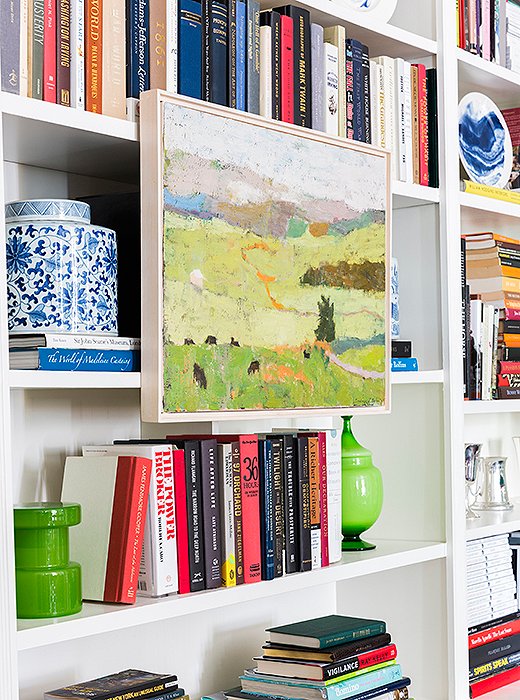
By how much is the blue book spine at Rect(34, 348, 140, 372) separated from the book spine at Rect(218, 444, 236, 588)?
21 centimetres

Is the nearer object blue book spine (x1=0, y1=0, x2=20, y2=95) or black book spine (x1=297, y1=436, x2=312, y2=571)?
blue book spine (x1=0, y1=0, x2=20, y2=95)

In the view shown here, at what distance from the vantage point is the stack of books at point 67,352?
1394 mm

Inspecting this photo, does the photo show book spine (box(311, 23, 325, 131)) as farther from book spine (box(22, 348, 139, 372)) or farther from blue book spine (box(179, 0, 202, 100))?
book spine (box(22, 348, 139, 372))

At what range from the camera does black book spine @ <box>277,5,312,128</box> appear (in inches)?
69.3

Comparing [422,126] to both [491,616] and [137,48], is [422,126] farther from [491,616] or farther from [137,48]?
[491,616]

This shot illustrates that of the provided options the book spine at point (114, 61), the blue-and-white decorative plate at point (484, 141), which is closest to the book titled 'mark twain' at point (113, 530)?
the book spine at point (114, 61)

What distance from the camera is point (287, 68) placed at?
175 centimetres

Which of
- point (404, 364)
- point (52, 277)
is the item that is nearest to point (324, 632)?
point (404, 364)

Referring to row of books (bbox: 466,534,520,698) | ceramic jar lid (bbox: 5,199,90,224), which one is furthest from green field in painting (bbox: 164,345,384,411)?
row of books (bbox: 466,534,520,698)

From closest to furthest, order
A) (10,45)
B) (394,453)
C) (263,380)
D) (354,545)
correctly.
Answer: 1. (10,45)
2. (263,380)
3. (354,545)
4. (394,453)

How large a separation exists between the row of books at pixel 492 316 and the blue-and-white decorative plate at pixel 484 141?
13cm

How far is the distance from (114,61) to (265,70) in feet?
0.99

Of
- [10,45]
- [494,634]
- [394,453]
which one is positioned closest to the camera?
[10,45]

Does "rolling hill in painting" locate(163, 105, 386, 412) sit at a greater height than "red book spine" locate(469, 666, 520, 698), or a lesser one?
greater
